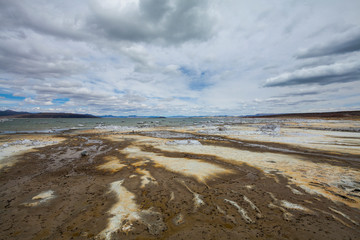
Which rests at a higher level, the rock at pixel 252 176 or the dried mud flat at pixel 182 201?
the dried mud flat at pixel 182 201

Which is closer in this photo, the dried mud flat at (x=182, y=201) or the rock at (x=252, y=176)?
the dried mud flat at (x=182, y=201)

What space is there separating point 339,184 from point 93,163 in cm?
1788

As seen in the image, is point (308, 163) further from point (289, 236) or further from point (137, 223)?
point (137, 223)

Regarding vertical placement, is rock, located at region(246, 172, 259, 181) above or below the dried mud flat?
below

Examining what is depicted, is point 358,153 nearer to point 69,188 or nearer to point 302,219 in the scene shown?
point 302,219

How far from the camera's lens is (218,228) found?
17.2ft

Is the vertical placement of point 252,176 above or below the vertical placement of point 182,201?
below

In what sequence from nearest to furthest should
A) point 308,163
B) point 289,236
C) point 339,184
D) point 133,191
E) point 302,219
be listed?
point 289,236
point 302,219
point 133,191
point 339,184
point 308,163

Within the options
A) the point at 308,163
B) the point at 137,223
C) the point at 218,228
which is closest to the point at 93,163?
the point at 137,223

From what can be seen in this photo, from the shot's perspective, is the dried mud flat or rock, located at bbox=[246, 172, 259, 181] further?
rock, located at bbox=[246, 172, 259, 181]

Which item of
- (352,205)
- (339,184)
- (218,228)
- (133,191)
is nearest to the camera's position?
(218,228)

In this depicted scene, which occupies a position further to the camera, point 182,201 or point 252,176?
point 252,176

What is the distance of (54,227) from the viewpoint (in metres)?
5.37

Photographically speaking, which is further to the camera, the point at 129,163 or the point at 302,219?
the point at 129,163
